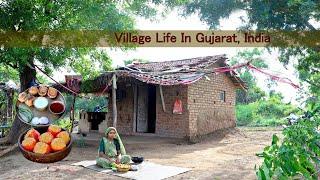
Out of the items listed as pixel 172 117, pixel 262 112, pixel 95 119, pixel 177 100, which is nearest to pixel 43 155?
pixel 177 100

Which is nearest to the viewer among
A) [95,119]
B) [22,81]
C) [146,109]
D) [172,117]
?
[22,81]

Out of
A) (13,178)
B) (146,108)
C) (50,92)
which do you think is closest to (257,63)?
(146,108)

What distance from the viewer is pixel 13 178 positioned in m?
6.66

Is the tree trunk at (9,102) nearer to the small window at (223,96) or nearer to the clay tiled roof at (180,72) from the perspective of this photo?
the clay tiled roof at (180,72)

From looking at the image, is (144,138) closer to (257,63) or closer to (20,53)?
(20,53)

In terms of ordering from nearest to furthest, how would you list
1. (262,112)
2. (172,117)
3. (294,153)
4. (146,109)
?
(294,153) → (172,117) → (146,109) → (262,112)

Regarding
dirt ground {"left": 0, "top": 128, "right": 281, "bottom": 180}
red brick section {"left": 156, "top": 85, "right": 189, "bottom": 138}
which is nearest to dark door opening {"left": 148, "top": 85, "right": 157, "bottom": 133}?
red brick section {"left": 156, "top": 85, "right": 189, "bottom": 138}

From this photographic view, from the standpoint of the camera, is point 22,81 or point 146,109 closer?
point 22,81

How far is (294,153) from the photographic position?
161 centimetres

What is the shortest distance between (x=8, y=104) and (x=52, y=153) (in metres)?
14.2

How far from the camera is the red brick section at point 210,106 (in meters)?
12.8

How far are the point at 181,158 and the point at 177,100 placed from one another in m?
4.10

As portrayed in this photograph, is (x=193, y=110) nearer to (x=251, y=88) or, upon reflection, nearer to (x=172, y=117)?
(x=172, y=117)

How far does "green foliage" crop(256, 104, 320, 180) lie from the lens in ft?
5.09
